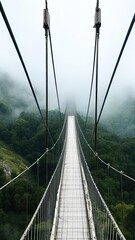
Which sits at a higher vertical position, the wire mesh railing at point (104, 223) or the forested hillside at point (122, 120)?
the forested hillside at point (122, 120)

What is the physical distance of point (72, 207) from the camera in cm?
958

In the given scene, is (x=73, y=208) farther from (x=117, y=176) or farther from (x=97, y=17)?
(x=117, y=176)

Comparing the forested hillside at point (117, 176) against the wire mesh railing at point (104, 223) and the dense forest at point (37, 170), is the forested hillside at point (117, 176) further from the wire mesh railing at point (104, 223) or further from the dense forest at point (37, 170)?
the wire mesh railing at point (104, 223)

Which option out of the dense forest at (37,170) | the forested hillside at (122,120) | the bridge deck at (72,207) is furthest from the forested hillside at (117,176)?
the forested hillside at (122,120)

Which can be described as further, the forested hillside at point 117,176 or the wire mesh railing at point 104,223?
the forested hillside at point 117,176

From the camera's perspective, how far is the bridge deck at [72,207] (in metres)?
7.65

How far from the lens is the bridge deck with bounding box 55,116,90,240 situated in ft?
25.1

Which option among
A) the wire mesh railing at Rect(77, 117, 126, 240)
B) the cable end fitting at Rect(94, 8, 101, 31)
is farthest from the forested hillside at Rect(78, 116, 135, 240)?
the cable end fitting at Rect(94, 8, 101, 31)

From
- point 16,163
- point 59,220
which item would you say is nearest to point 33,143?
point 16,163

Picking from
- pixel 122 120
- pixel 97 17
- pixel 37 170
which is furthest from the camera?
pixel 122 120

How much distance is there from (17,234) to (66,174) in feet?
29.1

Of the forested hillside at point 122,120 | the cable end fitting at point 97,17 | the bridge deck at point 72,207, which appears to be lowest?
the bridge deck at point 72,207

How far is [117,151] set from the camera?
25.1 metres

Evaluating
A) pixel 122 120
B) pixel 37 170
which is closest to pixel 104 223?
pixel 37 170
